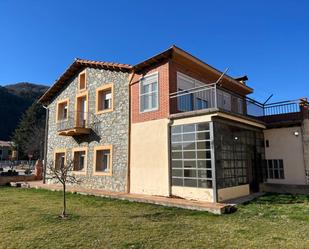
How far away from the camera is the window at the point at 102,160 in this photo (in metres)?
15.1

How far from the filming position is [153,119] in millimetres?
12828

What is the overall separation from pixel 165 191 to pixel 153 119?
3454 mm

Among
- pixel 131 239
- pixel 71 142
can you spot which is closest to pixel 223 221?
pixel 131 239

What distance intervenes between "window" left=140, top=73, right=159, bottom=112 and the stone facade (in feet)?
3.64

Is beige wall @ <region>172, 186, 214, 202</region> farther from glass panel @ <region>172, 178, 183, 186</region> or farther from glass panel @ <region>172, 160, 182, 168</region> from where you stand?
glass panel @ <region>172, 160, 182, 168</region>

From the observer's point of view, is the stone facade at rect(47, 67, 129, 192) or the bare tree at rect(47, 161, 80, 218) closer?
the bare tree at rect(47, 161, 80, 218)

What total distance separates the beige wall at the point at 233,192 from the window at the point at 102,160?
688cm

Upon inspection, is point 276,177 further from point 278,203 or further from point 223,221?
point 223,221

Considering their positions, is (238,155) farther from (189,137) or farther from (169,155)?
(169,155)

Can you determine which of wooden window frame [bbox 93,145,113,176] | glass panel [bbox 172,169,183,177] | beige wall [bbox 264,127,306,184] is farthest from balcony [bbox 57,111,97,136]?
beige wall [bbox 264,127,306,184]

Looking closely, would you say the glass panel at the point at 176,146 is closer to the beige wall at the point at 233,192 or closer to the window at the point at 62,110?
the beige wall at the point at 233,192

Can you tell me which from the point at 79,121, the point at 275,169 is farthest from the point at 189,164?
the point at 79,121

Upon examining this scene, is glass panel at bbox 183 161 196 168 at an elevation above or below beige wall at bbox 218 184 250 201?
above

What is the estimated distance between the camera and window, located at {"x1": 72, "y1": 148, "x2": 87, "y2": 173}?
16.8 metres
